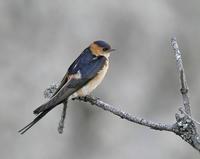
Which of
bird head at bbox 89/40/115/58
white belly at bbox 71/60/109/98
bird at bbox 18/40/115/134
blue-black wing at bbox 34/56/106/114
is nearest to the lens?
blue-black wing at bbox 34/56/106/114

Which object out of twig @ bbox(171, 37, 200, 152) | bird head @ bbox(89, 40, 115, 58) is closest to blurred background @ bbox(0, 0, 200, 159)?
bird head @ bbox(89, 40, 115, 58)

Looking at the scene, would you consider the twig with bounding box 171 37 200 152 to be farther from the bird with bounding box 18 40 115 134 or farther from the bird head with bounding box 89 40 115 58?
the bird head with bounding box 89 40 115 58

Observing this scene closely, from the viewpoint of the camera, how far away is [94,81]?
11.1ft

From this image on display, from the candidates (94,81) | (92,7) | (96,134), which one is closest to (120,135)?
(96,134)

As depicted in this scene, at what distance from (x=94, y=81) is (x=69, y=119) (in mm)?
3770

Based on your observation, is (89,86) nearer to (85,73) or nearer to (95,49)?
(85,73)

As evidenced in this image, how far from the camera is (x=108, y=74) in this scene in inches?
288

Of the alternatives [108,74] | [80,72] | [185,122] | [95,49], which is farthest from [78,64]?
[108,74]

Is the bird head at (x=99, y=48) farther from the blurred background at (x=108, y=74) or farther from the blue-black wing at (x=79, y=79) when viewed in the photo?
the blurred background at (x=108, y=74)

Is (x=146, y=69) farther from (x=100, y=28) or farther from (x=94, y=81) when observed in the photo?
(x=94, y=81)

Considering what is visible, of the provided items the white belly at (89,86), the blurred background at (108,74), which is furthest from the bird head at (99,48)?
the blurred background at (108,74)

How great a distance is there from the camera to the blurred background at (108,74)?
7.05m

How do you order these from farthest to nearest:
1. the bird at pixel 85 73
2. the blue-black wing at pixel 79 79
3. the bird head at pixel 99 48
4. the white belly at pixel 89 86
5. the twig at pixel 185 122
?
1. the bird head at pixel 99 48
2. the white belly at pixel 89 86
3. the bird at pixel 85 73
4. the blue-black wing at pixel 79 79
5. the twig at pixel 185 122

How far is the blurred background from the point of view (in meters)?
7.05
